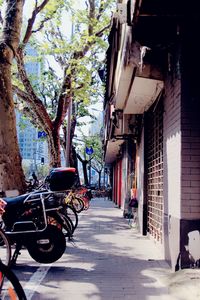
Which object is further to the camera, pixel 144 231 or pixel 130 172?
pixel 130 172

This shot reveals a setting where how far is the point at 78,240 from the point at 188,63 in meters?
4.87

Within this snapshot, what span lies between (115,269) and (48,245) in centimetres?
106

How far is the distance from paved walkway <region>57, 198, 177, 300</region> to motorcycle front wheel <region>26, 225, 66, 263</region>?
32 cm

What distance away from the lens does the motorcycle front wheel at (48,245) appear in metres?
5.96

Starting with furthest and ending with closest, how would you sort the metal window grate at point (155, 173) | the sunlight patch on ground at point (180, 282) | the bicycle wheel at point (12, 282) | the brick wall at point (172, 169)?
1. the metal window grate at point (155, 173)
2. the brick wall at point (172, 169)
3. the sunlight patch on ground at point (180, 282)
4. the bicycle wheel at point (12, 282)

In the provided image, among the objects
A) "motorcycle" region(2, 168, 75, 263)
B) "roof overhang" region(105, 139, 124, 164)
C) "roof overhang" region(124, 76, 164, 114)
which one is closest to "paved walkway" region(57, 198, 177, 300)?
"motorcycle" region(2, 168, 75, 263)

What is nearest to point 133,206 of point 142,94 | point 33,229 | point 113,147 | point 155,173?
point 155,173

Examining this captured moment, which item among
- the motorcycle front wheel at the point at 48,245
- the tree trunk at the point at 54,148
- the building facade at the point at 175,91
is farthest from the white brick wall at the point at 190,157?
the tree trunk at the point at 54,148

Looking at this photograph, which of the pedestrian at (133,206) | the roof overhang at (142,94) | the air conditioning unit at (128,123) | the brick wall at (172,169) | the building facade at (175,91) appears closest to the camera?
the building facade at (175,91)

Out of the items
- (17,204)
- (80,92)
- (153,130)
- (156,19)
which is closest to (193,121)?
(156,19)

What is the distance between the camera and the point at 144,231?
9438mm

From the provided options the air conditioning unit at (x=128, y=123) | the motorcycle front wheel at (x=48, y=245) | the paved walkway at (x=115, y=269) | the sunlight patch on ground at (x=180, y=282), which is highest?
the air conditioning unit at (x=128, y=123)

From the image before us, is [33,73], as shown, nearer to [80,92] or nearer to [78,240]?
[80,92]

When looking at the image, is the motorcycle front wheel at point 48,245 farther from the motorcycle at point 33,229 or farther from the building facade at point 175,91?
the building facade at point 175,91
